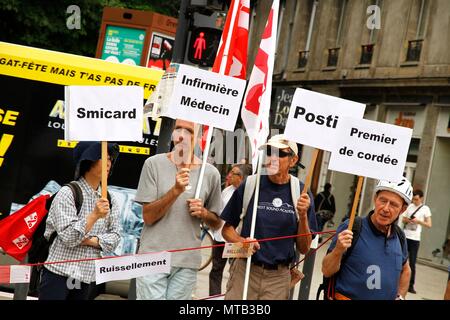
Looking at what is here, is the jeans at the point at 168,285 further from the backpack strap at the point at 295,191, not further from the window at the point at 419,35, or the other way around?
the window at the point at 419,35

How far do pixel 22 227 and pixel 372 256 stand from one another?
236 centimetres

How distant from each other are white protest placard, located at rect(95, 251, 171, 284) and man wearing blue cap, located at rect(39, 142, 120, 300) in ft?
0.21

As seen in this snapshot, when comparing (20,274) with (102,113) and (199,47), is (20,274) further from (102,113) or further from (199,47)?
(199,47)

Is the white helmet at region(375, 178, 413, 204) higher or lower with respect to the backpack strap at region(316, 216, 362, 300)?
higher

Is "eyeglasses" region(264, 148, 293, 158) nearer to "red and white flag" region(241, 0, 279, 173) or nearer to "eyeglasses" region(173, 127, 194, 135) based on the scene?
"eyeglasses" region(173, 127, 194, 135)

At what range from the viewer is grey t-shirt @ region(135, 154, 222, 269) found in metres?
6.50

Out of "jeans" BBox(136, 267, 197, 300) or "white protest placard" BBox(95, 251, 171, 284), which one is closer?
Result: "white protest placard" BBox(95, 251, 171, 284)

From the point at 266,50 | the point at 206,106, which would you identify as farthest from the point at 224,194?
the point at 206,106

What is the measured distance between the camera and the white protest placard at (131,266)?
6.02 metres

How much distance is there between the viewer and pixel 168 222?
6.50 m

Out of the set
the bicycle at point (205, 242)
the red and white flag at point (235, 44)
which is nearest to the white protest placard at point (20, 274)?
the bicycle at point (205, 242)

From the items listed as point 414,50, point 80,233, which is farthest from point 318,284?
point 414,50

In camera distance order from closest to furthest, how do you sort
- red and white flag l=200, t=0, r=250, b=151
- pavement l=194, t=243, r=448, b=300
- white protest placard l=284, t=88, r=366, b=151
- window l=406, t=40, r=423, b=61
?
white protest placard l=284, t=88, r=366, b=151, red and white flag l=200, t=0, r=250, b=151, pavement l=194, t=243, r=448, b=300, window l=406, t=40, r=423, b=61

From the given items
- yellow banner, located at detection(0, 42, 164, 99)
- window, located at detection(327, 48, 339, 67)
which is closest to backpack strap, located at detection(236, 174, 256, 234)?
yellow banner, located at detection(0, 42, 164, 99)
